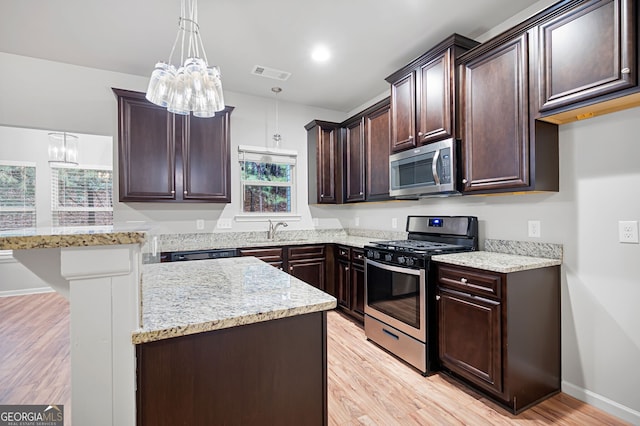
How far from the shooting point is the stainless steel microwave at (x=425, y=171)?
7.97 ft

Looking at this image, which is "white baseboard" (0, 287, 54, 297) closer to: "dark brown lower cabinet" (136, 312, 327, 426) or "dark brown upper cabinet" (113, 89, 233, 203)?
"dark brown upper cabinet" (113, 89, 233, 203)

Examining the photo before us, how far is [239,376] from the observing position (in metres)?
0.98

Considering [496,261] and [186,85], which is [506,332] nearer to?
[496,261]

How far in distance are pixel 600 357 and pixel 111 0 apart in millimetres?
4075

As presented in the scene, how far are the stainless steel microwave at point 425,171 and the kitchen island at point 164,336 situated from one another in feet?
5.68

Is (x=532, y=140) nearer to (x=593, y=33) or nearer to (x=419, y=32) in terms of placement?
(x=593, y=33)

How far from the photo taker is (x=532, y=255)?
2.22 meters

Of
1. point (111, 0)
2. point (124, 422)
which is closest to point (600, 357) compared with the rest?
point (124, 422)

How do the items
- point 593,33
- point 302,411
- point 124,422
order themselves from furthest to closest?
point 593,33 → point 302,411 → point 124,422

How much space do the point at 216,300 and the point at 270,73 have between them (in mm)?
2857

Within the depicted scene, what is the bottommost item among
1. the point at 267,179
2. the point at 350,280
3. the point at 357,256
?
the point at 350,280

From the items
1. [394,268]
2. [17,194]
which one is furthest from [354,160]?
[17,194]

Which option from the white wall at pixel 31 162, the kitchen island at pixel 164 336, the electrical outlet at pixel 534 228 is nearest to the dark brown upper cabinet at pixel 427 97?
the electrical outlet at pixel 534 228

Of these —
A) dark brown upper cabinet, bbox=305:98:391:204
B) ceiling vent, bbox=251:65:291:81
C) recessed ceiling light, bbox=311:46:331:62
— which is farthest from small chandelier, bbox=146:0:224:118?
dark brown upper cabinet, bbox=305:98:391:204
